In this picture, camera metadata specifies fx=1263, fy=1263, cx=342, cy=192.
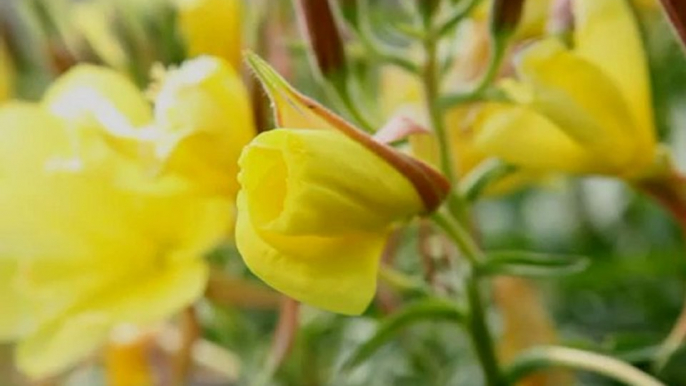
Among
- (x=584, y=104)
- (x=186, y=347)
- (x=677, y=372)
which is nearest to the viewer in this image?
(x=584, y=104)

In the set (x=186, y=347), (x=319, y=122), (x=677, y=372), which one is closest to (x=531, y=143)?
(x=319, y=122)

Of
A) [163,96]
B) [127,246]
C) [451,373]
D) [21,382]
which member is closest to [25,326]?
[127,246]

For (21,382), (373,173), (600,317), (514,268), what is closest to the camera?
(373,173)

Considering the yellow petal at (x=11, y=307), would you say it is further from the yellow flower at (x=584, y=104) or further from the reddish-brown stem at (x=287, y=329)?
the yellow flower at (x=584, y=104)

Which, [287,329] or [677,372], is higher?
[287,329]

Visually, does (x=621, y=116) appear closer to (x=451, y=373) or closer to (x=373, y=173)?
(x=373, y=173)

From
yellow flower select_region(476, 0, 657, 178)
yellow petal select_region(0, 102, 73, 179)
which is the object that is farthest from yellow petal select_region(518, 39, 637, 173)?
yellow petal select_region(0, 102, 73, 179)

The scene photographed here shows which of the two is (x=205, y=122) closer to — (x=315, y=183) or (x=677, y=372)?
(x=315, y=183)
